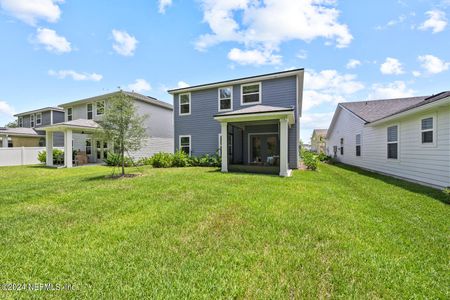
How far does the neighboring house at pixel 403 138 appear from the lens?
23.5 ft

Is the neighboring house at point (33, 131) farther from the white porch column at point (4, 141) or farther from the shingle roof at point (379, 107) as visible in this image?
the shingle roof at point (379, 107)

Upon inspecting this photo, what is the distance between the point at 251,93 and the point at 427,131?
28.7 ft

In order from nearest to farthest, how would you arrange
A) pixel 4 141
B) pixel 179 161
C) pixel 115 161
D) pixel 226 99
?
pixel 179 161, pixel 226 99, pixel 115 161, pixel 4 141

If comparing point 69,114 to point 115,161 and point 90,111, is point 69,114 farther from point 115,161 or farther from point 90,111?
point 115,161

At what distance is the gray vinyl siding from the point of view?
12.4 meters

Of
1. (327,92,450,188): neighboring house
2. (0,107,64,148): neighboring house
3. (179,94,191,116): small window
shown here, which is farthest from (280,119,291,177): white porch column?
(0,107,64,148): neighboring house

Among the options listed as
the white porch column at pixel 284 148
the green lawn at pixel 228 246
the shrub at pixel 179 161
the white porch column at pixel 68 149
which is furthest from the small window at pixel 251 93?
the white porch column at pixel 68 149

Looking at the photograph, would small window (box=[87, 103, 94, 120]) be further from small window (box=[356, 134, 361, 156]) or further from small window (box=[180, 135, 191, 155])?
small window (box=[356, 134, 361, 156])

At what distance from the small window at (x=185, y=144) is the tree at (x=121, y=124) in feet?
19.4

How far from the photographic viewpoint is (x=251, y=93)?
13.4m

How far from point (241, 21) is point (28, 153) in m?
20.2

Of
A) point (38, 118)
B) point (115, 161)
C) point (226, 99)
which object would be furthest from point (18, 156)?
point (226, 99)

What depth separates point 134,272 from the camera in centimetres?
250

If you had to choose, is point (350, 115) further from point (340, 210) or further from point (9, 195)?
point (9, 195)
